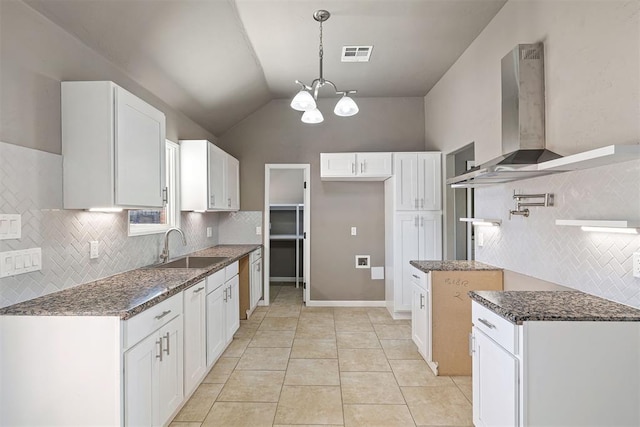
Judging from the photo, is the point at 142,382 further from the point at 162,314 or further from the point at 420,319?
the point at 420,319

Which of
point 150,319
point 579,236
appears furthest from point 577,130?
point 150,319

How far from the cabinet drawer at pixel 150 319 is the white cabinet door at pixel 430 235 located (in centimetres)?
297

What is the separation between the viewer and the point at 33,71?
177 cm

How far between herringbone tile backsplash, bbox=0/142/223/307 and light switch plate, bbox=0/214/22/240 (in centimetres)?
2

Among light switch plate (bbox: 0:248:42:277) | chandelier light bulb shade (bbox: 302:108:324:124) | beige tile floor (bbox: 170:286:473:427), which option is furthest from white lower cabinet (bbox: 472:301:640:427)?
light switch plate (bbox: 0:248:42:277)

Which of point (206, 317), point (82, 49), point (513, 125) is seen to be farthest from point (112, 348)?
point (513, 125)

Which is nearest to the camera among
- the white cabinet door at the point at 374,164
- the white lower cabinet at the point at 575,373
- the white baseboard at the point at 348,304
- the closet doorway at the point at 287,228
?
the white lower cabinet at the point at 575,373

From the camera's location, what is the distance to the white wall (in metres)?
1.59

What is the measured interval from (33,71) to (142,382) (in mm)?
1762

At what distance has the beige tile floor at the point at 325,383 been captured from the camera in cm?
226

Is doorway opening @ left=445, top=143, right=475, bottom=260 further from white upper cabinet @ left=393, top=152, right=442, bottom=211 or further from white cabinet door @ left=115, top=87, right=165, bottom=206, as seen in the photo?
white cabinet door @ left=115, top=87, right=165, bottom=206

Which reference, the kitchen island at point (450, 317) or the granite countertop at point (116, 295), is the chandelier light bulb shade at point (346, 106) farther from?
the granite countertop at point (116, 295)

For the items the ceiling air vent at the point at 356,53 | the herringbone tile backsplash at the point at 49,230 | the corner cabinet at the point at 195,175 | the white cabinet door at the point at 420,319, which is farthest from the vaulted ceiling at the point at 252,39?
the white cabinet door at the point at 420,319

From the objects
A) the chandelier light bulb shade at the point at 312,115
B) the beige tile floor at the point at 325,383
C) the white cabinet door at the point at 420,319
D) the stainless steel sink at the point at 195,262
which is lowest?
the beige tile floor at the point at 325,383
